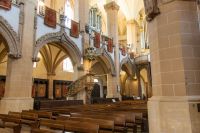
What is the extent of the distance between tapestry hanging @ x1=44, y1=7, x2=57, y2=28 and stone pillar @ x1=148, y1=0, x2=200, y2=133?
9.62 metres

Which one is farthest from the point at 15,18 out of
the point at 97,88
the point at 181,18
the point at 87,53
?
the point at 97,88

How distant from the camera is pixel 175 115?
153 inches

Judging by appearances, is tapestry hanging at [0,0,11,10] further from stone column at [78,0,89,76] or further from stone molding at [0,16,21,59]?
stone column at [78,0,89,76]

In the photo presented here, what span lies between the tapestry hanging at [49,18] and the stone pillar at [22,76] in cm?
147

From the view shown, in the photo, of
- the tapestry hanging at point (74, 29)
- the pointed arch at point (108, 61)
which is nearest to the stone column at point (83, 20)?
the tapestry hanging at point (74, 29)

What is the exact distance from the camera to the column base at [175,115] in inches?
147

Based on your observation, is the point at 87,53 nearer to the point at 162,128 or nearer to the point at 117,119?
the point at 117,119

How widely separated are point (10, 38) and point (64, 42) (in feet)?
14.3

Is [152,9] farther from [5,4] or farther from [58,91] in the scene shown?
[58,91]

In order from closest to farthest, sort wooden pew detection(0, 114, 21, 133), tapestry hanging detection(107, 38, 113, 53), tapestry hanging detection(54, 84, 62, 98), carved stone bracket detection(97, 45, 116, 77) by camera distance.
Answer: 1. wooden pew detection(0, 114, 21, 133)
2. carved stone bracket detection(97, 45, 116, 77)
3. tapestry hanging detection(107, 38, 113, 53)
4. tapestry hanging detection(54, 84, 62, 98)

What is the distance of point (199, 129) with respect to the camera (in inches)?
145

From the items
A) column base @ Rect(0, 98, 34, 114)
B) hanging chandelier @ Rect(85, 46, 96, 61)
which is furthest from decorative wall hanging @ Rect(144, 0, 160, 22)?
hanging chandelier @ Rect(85, 46, 96, 61)

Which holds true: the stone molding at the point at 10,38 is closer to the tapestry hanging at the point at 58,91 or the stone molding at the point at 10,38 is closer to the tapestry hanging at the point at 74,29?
the tapestry hanging at the point at 74,29

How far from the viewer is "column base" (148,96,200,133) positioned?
147 inches
